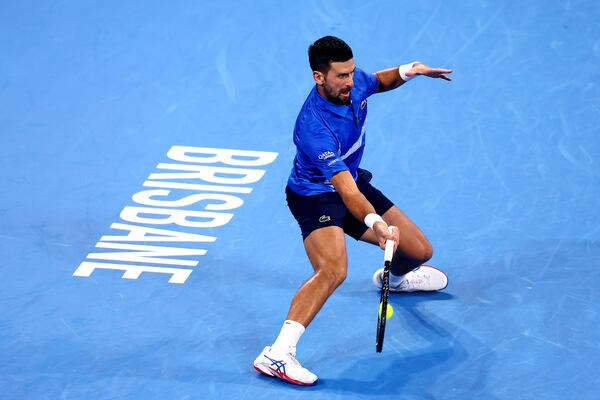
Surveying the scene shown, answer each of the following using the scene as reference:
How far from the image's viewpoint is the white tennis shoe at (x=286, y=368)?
23.1 ft

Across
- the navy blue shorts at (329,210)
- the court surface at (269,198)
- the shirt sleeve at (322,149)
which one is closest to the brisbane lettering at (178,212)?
the court surface at (269,198)

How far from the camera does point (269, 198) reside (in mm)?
9328

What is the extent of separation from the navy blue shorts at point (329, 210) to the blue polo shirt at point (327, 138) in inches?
2.1

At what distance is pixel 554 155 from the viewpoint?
31.2 feet

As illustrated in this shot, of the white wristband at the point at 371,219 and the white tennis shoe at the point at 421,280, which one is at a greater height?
the white wristband at the point at 371,219

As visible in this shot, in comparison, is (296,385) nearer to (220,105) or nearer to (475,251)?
(475,251)

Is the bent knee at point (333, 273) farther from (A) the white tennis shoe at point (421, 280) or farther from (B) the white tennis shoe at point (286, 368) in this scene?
(A) the white tennis shoe at point (421, 280)

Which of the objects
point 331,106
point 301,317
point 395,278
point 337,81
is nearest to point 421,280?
point 395,278

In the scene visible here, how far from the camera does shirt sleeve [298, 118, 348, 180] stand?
7137mm

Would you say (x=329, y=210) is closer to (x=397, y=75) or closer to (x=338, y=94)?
(x=338, y=94)

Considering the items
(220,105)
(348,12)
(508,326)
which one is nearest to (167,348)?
(508,326)

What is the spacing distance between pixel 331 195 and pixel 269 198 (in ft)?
5.89

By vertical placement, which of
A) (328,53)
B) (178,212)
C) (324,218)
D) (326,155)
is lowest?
(178,212)

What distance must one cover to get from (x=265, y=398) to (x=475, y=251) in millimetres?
2281
